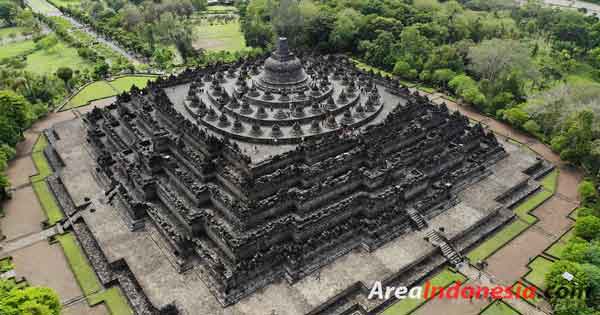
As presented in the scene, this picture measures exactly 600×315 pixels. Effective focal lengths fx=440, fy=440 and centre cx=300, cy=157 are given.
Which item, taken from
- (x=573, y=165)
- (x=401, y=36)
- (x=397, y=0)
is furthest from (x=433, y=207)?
(x=397, y=0)

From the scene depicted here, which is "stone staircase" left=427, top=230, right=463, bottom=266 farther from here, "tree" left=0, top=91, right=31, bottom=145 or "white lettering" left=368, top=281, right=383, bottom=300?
"tree" left=0, top=91, right=31, bottom=145

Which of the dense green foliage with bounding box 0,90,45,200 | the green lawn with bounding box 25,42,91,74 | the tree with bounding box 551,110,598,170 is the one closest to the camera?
the tree with bounding box 551,110,598,170

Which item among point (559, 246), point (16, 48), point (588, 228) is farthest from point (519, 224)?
point (16, 48)

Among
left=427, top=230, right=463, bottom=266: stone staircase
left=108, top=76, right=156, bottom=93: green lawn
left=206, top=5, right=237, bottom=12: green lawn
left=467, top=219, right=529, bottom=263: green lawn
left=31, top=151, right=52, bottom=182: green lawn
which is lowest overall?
left=467, top=219, right=529, bottom=263: green lawn

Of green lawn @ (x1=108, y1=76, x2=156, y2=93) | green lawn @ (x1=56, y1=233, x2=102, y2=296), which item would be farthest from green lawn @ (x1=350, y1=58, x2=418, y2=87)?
green lawn @ (x1=56, y1=233, x2=102, y2=296)

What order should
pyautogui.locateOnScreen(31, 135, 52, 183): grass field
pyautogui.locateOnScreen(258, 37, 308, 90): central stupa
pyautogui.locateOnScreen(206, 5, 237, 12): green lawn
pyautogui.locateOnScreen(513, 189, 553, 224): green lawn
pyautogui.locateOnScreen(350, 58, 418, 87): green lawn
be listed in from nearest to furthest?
pyautogui.locateOnScreen(513, 189, 553, 224): green lawn, pyautogui.locateOnScreen(31, 135, 52, 183): grass field, pyautogui.locateOnScreen(258, 37, 308, 90): central stupa, pyautogui.locateOnScreen(350, 58, 418, 87): green lawn, pyautogui.locateOnScreen(206, 5, 237, 12): green lawn

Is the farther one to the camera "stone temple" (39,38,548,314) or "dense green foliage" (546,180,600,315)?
"stone temple" (39,38,548,314)

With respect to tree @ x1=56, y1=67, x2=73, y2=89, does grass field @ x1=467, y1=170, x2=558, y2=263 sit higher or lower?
lower

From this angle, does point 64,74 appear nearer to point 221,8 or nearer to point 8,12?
point 8,12
